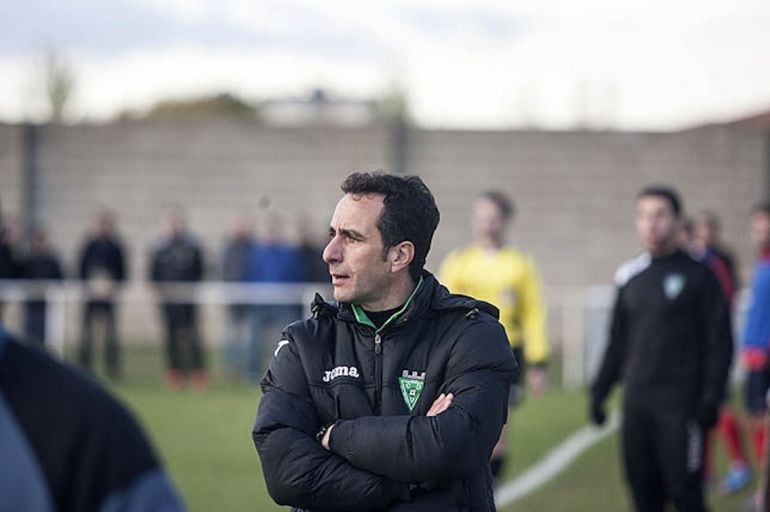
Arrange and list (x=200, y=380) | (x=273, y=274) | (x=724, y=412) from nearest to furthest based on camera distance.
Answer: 1. (x=724, y=412)
2. (x=200, y=380)
3. (x=273, y=274)

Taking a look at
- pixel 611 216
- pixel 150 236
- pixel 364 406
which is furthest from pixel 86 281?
pixel 364 406

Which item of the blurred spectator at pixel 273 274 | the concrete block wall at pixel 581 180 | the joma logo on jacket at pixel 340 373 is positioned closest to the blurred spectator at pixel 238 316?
the blurred spectator at pixel 273 274

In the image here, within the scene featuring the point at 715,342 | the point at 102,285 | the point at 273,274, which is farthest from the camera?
the point at 273,274

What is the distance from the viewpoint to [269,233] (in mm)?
20500

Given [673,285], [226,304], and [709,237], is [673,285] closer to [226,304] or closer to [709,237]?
[709,237]

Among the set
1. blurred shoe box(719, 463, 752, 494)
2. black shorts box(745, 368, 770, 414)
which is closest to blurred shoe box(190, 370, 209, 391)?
blurred shoe box(719, 463, 752, 494)

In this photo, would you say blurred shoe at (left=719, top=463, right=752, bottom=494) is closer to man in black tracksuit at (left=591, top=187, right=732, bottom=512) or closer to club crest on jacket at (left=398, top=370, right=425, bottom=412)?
man in black tracksuit at (left=591, top=187, right=732, bottom=512)

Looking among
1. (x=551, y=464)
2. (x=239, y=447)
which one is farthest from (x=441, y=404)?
(x=239, y=447)

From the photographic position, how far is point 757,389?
11.8m

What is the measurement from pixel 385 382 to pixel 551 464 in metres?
9.34

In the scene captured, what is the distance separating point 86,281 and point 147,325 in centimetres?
507

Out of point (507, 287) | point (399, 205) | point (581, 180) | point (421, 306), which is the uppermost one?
point (581, 180)

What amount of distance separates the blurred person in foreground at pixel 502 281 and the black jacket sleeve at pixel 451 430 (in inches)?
219

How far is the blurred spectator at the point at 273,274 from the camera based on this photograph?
64.4ft
